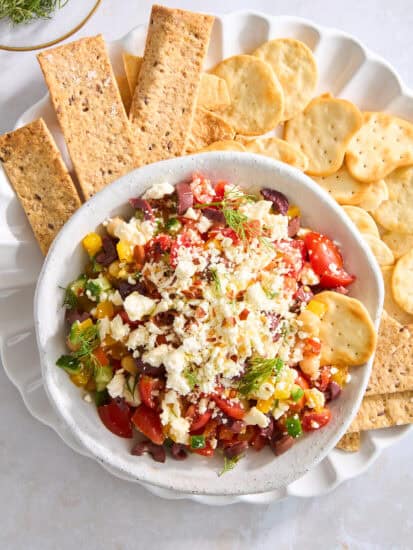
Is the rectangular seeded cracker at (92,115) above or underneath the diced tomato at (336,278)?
above

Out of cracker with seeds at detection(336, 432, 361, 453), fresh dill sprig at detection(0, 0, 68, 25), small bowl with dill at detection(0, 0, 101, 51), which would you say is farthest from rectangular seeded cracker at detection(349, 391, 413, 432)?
fresh dill sprig at detection(0, 0, 68, 25)

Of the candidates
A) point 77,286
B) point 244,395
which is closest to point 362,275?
point 244,395

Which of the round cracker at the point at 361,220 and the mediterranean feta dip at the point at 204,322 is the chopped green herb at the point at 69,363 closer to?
the mediterranean feta dip at the point at 204,322

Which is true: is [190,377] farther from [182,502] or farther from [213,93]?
[213,93]

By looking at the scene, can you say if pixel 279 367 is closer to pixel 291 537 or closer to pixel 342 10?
pixel 291 537

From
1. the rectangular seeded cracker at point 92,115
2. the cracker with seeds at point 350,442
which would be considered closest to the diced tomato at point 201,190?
the rectangular seeded cracker at point 92,115

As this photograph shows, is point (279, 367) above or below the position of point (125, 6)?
below

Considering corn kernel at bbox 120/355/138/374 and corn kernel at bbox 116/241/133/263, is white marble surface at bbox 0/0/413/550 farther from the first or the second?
corn kernel at bbox 116/241/133/263
